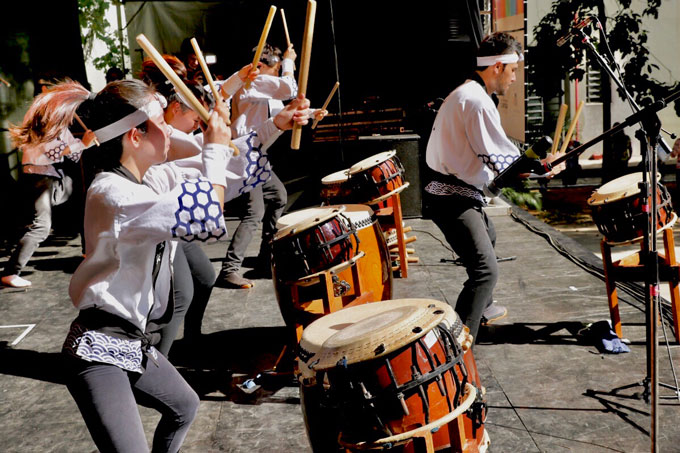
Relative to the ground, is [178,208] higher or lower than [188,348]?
higher

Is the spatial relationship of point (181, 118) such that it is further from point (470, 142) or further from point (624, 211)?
point (624, 211)

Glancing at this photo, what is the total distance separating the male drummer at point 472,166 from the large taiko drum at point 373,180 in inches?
73.7

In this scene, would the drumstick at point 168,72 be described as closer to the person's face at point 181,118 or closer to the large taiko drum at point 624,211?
the person's face at point 181,118

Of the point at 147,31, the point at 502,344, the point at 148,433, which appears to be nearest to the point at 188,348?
the point at 148,433

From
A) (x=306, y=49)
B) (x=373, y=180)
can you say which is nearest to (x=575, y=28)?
(x=306, y=49)

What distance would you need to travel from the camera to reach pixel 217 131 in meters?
2.39

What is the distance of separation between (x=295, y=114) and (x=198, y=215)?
39.2 inches

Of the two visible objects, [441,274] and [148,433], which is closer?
[148,433]

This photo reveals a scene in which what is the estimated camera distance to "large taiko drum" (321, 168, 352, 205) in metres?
6.11

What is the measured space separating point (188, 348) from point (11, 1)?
615cm

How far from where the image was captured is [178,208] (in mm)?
2127

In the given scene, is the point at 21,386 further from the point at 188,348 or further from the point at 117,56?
the point at 117,56

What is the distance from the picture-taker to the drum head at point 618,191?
13.6ft

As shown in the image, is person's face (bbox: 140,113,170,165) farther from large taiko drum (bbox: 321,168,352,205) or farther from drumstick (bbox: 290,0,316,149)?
large taiko drum (bbox: 321,168,352,205)
